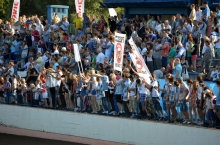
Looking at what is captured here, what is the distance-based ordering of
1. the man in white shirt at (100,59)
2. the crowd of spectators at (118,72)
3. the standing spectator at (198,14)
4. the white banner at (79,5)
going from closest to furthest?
the crowd of spectators at (118,72)
the standing spectator at (198,14)
the man in white shirt at (100,59)
the white banner at (79,5)

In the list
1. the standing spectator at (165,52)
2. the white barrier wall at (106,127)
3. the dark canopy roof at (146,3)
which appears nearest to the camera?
the white barrier wall at (106,127)

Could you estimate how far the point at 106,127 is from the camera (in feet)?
69.2

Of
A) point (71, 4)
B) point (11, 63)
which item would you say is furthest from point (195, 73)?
point (71, 4)

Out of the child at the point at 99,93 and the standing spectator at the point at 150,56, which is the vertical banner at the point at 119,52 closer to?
the child at the point at 99,93

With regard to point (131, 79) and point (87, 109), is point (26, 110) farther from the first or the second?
point (131, 79)

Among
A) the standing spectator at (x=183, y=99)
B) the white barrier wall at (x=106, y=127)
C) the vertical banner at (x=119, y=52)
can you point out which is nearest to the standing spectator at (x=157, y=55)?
the vertical banner at (x=119, y=52)

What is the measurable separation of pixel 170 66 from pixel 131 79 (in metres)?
2.10

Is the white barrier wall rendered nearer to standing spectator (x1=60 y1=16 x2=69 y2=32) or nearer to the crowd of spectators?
the crowd of spectators

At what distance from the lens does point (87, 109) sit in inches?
856

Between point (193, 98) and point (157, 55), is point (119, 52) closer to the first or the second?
point (157, 55)

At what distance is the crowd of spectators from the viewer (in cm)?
1892

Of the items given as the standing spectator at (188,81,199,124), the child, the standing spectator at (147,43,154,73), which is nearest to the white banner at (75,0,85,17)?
the standing spectator at (147,43,154,73)

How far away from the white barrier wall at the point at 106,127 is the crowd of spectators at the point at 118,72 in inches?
11.3

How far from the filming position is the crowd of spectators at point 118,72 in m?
Answer: 18.9
